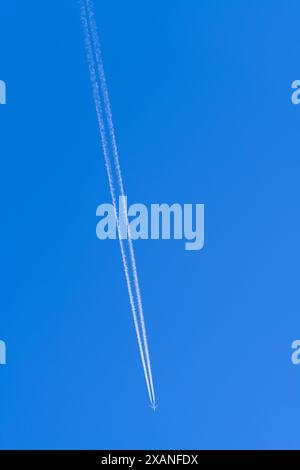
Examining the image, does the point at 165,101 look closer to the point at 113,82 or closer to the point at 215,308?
the point at 113,82

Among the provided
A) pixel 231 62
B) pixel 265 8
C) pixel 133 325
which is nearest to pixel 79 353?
pixel 133 325
